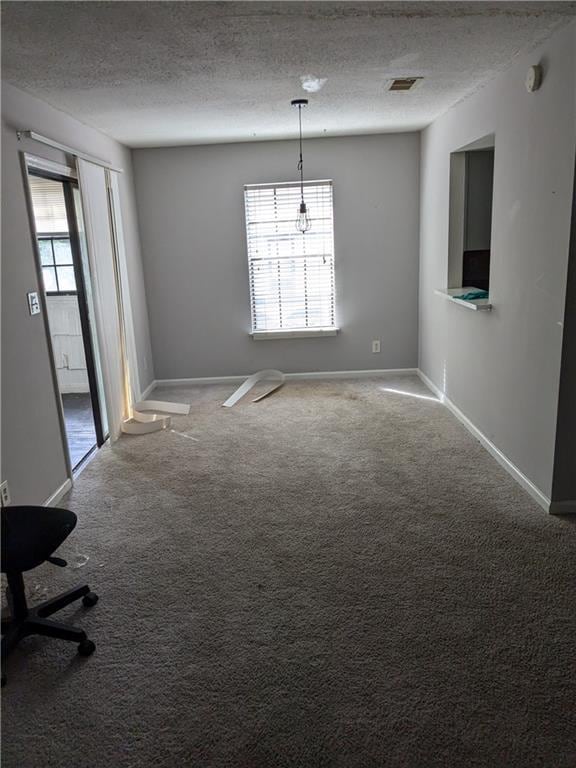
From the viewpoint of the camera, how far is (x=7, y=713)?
6.07 ft

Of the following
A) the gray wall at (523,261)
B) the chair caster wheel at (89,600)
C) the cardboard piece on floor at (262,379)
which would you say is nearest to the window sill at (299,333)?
the cardboard piece on floor at (262,379)

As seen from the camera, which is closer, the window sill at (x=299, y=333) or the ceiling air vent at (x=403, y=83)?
the ceiling air vent at (x=403, y=83)

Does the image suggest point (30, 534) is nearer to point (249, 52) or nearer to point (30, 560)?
point (30, 560)

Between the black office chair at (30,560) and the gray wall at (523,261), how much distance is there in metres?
2.32

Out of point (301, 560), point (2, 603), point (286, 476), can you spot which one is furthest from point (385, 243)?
point (2, 603)

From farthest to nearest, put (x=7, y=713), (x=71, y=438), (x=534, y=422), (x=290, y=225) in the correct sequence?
(x=290, y=225) → (x=71, y=438) → (x=534, y=422) → (x=7, y=713)

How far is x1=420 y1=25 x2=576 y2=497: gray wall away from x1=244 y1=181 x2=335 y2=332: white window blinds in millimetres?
1511

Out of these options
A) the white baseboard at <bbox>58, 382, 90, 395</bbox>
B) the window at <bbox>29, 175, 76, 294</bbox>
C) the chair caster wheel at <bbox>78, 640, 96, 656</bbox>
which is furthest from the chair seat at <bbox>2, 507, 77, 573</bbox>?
the white baseboard at <bbox>58, 382, 90, 395</bbox>

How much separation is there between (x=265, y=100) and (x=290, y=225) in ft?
6.05

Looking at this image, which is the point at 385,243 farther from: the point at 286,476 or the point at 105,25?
the point at 105,25

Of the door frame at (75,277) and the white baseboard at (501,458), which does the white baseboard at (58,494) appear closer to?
the door frame at (75,277)

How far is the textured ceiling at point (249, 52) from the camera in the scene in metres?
2.18

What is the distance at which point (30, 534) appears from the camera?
79.2 inches

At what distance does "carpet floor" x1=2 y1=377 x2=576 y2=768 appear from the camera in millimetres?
1710
